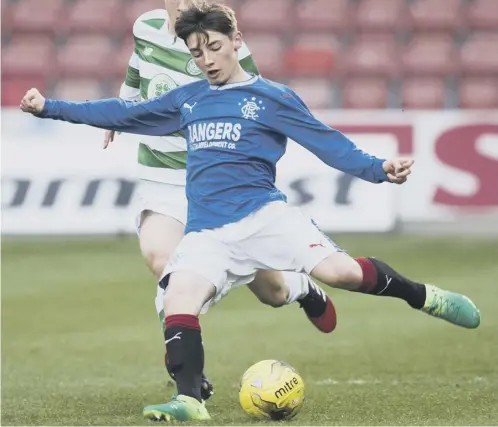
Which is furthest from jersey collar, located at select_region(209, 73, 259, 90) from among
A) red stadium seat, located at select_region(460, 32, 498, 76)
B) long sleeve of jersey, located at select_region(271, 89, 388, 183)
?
red stadium seat, located at select_region(460, 32, 498, 76)

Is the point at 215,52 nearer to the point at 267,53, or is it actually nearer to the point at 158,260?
the point at 158,260

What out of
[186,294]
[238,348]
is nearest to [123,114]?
[186,294]

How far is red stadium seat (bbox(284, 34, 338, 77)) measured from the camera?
15.6m

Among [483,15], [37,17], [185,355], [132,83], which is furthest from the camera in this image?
[37,17]

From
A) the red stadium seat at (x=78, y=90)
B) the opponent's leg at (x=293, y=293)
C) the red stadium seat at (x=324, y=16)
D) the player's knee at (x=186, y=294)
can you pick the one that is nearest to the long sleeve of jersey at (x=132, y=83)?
the opponent's leg at (x=293, y=293)

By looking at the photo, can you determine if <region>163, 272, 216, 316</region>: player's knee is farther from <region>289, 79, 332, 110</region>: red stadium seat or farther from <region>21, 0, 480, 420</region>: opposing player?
<region>289, 79, 332, 110</region>: red stadium seat

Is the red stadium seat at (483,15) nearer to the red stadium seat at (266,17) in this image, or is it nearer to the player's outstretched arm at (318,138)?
the red stadium seat at (266,17)

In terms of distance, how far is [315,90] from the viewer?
15.3 m

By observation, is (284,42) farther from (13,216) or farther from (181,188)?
(181,188)

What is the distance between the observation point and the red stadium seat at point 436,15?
1628 cm

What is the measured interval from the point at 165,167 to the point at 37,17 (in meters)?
11.2

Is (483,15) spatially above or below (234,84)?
above

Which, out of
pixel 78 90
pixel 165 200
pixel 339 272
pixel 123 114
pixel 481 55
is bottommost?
pixel 339 272

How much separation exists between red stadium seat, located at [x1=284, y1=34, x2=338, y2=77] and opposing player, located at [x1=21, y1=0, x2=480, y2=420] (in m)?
10.3
